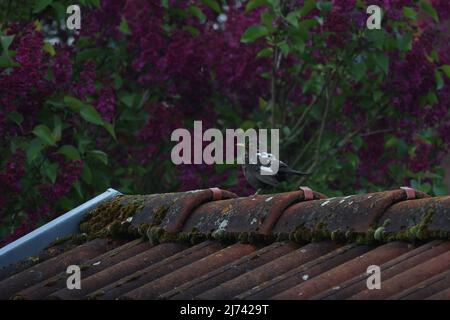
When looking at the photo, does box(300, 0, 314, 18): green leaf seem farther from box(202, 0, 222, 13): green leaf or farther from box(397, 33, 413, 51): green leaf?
box(202, 0, 222, 13): green leaf

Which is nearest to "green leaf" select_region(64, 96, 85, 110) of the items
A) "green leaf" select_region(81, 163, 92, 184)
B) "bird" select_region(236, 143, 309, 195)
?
"green leaf" select_region(81, 163, 92, 184)

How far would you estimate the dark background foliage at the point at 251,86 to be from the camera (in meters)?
8.75

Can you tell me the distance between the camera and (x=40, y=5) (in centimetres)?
814

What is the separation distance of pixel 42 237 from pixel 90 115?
6.56ft

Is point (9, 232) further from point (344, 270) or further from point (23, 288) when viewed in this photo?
point (344, 270)

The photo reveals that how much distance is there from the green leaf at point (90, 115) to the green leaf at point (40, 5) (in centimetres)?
73

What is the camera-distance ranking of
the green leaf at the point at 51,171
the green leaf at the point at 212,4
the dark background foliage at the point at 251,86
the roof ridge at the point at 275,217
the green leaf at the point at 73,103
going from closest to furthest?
the roof ridge at the point at 275,217, the green leaf at the point at 51,171, the green leaf at the point at 73,103, the dark background foliage at the point at 251,86, the green leaf at the point at 212,4

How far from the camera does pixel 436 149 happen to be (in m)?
9.82

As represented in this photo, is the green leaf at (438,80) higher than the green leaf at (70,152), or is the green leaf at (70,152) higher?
the green leaf at (438,80)

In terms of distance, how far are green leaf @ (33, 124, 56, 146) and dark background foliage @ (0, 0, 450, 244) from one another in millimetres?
548

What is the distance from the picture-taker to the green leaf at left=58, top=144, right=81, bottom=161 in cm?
788

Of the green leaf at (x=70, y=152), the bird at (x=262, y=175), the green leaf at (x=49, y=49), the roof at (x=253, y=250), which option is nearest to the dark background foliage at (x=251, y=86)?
the green leaf at (x=49, y=49)

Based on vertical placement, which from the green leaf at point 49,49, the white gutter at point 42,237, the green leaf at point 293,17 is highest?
the green leaf at point 293,17

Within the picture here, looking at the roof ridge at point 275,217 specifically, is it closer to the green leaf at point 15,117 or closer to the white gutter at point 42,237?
the white gutter at point 42,237
